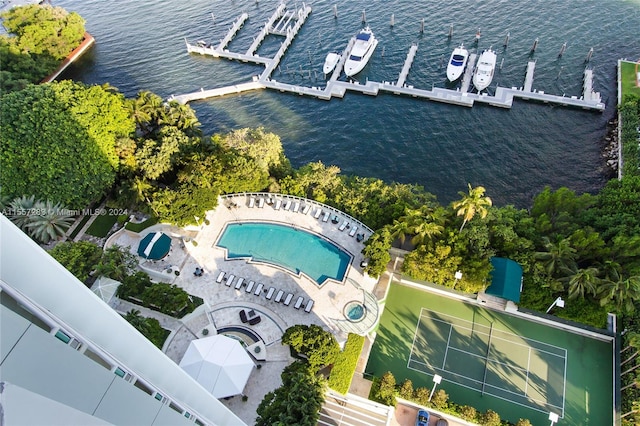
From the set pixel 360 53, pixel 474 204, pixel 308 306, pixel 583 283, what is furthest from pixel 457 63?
pixel 308 306

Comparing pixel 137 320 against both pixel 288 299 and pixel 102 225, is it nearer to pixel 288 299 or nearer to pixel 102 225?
pixel 288 299

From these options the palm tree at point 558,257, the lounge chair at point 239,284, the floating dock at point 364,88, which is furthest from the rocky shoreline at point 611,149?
the lounge chair at point 239,284

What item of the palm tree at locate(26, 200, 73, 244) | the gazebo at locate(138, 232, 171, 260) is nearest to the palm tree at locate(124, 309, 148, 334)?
the gazebo at locate(138, 232, 171, 260)

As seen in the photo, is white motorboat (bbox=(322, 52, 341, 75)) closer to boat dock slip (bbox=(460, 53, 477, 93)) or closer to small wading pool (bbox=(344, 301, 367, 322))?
boat dock slip (bbox=(460, 53, 477, 93))

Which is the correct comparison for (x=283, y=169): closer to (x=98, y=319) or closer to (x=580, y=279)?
(x=580, y=279)

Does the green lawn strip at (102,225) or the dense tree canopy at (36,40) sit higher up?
the dense tree canopy at (36,40)

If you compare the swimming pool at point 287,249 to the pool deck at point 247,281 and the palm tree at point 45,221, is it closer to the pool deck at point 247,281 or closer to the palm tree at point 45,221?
the pool deck at point 247,281
